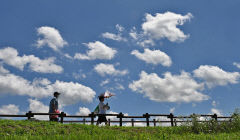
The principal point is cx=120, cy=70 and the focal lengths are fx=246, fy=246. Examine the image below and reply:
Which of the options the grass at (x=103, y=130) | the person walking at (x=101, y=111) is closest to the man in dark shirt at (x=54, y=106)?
the grass at (x=103, y=130)

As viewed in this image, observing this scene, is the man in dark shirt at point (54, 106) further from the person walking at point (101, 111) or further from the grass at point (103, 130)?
the person walking at point (101, 111)

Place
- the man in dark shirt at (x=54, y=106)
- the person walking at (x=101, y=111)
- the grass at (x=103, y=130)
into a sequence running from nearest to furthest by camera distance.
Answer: the grass at (x=103, y=130), the man in dark shirt at (x=54, y=106), the person walking at (x=101, y=111)

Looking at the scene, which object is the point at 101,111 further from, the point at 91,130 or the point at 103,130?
the point at 91,130

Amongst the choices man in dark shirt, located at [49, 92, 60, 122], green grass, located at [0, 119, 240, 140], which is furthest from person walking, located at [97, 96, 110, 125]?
man in dark shirt, located at [49, 92, 60, 122]

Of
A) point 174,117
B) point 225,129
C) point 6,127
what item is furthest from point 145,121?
point 6,127

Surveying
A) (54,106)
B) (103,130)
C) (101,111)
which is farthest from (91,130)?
(54,106)

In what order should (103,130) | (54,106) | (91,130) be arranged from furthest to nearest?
(54,106) → (103,130) → (91,130)

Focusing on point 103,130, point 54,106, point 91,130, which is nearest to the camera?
point 91,130

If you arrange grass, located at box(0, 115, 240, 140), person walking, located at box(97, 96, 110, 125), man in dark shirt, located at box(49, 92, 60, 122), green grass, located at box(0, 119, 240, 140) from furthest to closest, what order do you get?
person walking, located at box(97, 96, 110, 125) → man in dark shirt, located at box(49, 92, 60, 122) → green grass, located at box(0, 119, 240, 140) → grass, located at box(0, 115, 240, 140)

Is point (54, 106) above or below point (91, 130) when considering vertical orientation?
above

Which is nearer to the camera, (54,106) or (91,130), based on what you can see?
(91,130)

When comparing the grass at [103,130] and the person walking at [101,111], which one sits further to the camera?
the person walking at [101,111]

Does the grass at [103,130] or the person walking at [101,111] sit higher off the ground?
the person walking at [101,111]

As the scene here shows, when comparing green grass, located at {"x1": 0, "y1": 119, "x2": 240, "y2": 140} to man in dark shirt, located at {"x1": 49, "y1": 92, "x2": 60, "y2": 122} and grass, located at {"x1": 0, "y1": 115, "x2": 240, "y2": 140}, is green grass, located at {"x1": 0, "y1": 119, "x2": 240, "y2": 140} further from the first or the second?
man in dark shirt, located at {"x1": 49, "y1": 92, "x2": 60, "y2": 122}
